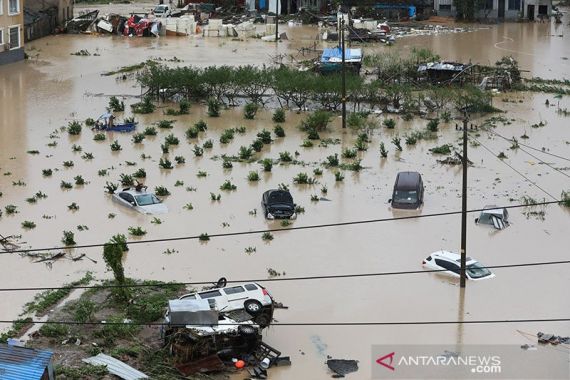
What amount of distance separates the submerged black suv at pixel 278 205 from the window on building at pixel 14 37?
91.8 ft

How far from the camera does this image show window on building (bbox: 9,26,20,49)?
50088 millimetres

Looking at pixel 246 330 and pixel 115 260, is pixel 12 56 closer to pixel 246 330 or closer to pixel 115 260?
pixel 115 260

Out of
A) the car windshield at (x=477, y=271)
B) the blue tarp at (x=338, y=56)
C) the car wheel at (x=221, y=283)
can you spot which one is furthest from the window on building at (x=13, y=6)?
the car windshield at (x=477, y=271)

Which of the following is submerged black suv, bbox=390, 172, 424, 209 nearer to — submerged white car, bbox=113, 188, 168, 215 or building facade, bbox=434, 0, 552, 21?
submerged white car, bbox=113, 188, 168, 215

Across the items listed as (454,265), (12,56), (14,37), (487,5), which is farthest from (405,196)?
(487,5)

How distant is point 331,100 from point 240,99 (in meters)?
4.57

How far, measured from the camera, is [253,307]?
1827cm

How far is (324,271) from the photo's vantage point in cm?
2205

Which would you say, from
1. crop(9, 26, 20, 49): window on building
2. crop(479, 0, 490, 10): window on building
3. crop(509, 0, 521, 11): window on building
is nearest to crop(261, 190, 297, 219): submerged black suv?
crop(9, 26, 20, 49): window on building

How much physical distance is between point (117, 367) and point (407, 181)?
41.1 ft

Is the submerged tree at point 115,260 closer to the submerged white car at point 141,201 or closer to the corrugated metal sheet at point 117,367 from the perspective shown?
the corrugated metal sheet at point 117,367

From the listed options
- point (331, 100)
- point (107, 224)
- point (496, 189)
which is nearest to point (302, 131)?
point (331, 100)

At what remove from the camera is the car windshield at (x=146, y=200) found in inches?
1047

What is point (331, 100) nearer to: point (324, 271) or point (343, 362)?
point (324, 271)
